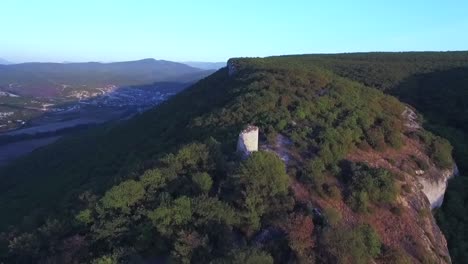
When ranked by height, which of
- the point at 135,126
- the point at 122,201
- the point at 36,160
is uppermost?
the point at 122,201

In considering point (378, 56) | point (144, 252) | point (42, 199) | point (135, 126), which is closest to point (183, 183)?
point (144, 252)

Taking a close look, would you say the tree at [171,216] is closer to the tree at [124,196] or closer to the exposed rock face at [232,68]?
the tree at [124,196]

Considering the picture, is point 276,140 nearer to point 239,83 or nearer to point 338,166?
point 338,166

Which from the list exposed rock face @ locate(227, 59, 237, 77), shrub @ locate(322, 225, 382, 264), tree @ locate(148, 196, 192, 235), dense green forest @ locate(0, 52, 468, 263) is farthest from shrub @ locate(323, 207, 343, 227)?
Answer: exposed rock face @ locate(227, 59, 237, 77)

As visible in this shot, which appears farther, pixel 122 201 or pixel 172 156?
pixel 172 156

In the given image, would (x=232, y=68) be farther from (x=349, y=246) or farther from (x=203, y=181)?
(x=349, y=246)

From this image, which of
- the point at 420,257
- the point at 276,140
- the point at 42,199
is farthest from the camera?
the point at 42,199

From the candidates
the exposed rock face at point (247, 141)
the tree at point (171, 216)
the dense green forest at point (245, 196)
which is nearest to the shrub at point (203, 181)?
the dense green forest at point (245, 196)
